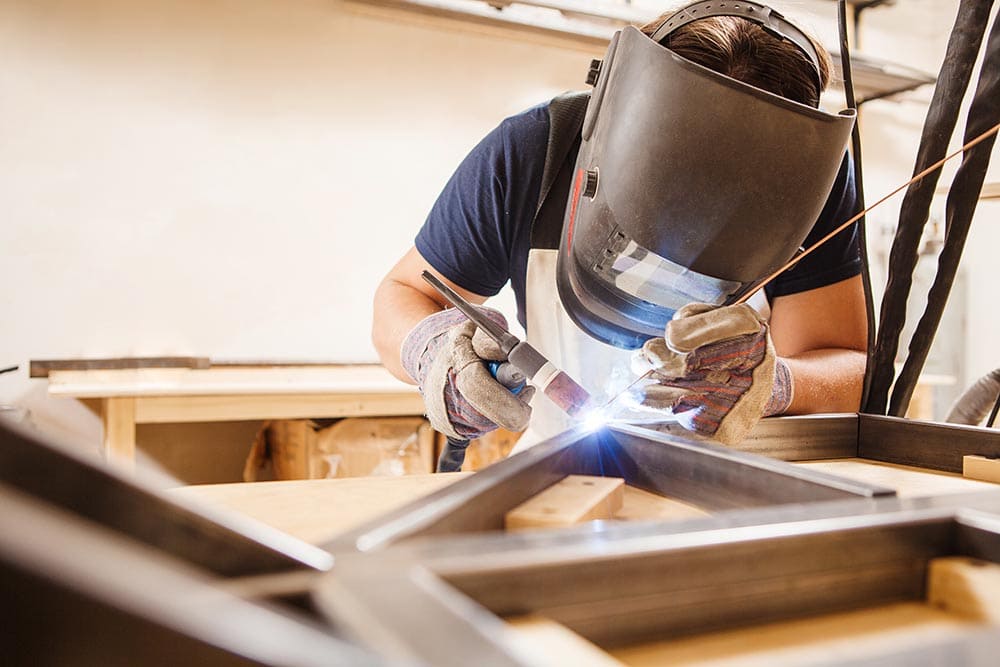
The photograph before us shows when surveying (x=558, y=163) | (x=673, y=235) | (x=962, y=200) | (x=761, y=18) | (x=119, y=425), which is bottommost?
(x=119, y=425)

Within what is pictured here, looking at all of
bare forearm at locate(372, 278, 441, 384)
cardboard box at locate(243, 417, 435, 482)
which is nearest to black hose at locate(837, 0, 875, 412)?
bare forearm at locate(372, 278, 441, 384)

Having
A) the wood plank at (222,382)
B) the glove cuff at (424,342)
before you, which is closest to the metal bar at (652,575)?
the glove cuff at (424,342)

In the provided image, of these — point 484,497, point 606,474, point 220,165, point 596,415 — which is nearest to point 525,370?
point 596,415

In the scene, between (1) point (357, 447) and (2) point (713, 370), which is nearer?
(2) point (713, 370)

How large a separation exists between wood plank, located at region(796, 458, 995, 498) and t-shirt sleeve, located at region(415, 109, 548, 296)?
0.86 meters

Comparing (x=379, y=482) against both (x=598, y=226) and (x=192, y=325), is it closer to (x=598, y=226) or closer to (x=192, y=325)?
(x=598, y=226)

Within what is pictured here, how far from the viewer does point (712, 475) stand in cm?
69

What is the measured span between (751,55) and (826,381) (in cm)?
71

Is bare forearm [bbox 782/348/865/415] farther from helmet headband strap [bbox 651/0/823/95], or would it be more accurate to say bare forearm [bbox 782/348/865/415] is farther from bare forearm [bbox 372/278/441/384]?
bare forearm [bbox 372/278/441/384]

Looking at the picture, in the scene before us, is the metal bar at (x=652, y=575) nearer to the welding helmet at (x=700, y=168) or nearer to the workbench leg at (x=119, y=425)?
the welding helmet at (x=700, y=168)

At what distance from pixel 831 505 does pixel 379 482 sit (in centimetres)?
59

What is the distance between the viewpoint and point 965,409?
4.49ft

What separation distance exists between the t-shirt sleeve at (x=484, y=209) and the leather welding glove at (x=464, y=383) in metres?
0.29

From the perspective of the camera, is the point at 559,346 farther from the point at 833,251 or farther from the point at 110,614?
the point at 110,614
